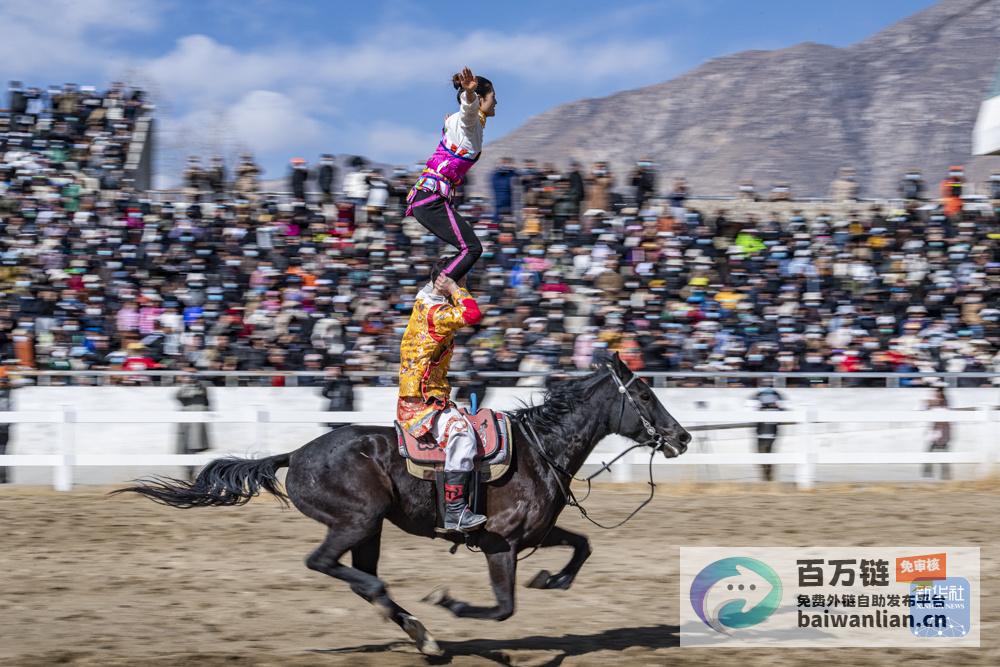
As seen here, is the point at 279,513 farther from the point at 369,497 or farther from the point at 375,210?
the point at 375,210

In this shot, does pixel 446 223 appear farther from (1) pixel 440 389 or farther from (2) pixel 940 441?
(2) pixel 940 441

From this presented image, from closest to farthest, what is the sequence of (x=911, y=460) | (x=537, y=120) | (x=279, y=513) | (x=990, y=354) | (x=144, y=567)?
1. (x=144, y=567)
2. (x=279, y=513)
3. (x=911, y=460)
4. (x=990, y=354)
5. (x=537, y=120)

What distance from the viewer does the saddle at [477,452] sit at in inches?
257

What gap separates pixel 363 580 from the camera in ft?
20.9

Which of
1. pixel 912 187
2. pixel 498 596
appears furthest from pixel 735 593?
pixel 912 187

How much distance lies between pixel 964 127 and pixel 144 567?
90641 mm

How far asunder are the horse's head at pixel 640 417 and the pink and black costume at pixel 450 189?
→ 45.8 inches

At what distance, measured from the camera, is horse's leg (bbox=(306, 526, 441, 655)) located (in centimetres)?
629

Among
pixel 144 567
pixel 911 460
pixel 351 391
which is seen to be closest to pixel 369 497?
pixel 144 567

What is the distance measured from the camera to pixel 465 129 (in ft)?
21.9

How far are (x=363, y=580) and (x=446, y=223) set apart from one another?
2198mm

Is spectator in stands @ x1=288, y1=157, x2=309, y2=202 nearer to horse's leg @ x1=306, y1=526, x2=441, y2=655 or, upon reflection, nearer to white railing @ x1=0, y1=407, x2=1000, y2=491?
white railing @ x1=0, y1=407, x2=1000, y2=491

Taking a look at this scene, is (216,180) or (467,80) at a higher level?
(216,180)

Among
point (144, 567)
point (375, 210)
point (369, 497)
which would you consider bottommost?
point (144, 567)
